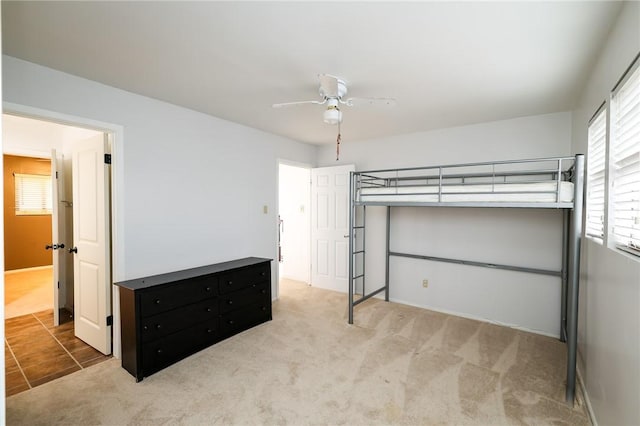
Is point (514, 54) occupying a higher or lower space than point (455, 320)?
higher

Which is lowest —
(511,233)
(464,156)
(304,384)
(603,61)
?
(304,384)

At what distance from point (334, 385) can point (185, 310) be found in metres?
1.48

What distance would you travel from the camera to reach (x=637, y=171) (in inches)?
60.3

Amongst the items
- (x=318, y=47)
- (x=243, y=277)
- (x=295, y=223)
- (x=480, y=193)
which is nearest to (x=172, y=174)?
(x=243, y=277)

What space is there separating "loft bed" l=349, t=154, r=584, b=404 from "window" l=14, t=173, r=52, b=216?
20.7 ft

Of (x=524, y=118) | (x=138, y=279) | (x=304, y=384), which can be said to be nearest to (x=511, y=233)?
(x=524, y=118)

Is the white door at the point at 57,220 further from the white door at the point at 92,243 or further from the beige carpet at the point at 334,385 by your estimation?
the beige carpet at the point at 334,385

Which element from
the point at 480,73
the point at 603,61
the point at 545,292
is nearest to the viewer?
the point at 603,61

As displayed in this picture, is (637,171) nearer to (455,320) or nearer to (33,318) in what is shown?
(455,320)

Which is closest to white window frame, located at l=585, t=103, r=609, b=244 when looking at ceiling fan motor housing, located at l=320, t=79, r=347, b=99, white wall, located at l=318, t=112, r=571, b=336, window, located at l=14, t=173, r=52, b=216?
white wall, located at l=318, t=112, r=571, b=336

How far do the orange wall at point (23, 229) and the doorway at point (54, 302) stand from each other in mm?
1837

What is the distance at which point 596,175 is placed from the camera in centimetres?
225

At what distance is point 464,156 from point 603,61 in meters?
1.87

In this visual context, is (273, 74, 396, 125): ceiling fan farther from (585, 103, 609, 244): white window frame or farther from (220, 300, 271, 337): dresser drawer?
(220, 300, 271, 337): dresser drawer
